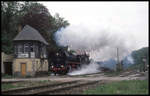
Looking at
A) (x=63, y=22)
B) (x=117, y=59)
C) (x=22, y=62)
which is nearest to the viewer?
(x=22, y=62)

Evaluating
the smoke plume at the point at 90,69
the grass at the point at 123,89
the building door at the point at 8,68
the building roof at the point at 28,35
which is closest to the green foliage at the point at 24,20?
the building door at the point at 8,68

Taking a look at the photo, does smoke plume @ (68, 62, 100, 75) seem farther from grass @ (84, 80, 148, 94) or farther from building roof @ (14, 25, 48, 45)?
grass @ (84, 80, 148, 94)

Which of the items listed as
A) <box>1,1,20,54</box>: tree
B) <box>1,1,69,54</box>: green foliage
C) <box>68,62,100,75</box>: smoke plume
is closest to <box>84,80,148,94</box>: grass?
<box>68,62,100,75</box>: smoke plume

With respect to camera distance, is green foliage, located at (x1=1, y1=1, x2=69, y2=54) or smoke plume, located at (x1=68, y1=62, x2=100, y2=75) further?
green foliage, located at (x1=1, y1=1, x2=69, y2=54)

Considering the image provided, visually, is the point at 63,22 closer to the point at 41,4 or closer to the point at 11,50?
the point at 41,4

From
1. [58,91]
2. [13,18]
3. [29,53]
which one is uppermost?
[13,18]

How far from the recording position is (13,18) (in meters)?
52.7

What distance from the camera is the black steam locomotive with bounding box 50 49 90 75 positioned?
42.6m

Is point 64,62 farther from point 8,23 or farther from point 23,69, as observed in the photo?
point 8,23

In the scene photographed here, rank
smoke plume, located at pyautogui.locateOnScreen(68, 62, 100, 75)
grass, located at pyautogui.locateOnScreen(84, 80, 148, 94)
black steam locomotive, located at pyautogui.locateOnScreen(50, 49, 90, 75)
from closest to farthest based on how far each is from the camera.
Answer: grass, located at pyautogui.locateOnScreen(84, 80, 148, 94) → black steam locomotive, located at pyautogui.locateOnScreen(50, 49, 90, 75) → smoke plume, located at pyautogui.locateOnScreen(68, 62, 100, 75)

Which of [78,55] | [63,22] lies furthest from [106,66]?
[63,22]

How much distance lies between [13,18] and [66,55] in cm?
1393

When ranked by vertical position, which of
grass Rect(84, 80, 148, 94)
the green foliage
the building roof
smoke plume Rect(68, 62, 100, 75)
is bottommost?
grass Rect(84, 80, 148, 94)

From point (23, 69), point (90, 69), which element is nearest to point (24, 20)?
point (23, 69)
